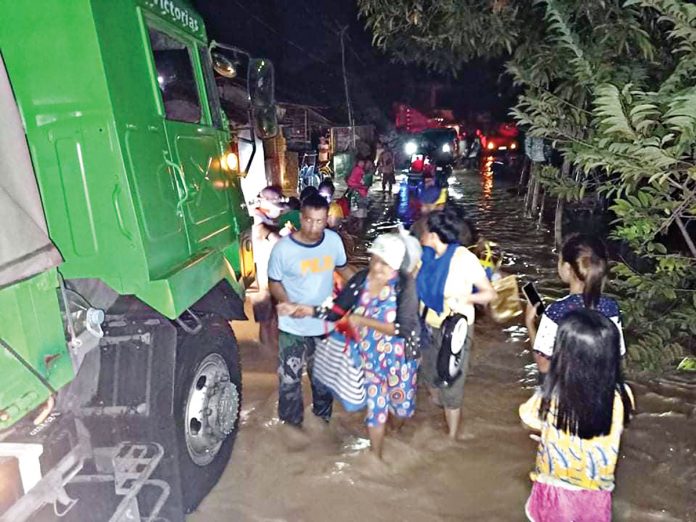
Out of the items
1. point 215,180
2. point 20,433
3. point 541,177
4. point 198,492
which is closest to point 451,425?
point 198,492

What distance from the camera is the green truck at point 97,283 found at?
6.12ft

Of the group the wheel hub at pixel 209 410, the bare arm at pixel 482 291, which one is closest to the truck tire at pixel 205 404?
the wheel hub at pixel 209 410

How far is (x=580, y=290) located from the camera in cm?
257

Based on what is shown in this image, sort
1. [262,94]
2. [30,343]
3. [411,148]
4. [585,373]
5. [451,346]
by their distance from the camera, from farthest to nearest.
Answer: [411,148], [262,94], [451,346], [585,373], [30,343]

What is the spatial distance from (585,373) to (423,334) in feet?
5.35

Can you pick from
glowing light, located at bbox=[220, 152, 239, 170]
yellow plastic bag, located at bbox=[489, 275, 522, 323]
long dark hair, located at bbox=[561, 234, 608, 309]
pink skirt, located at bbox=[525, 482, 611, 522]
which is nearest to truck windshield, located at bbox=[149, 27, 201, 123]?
glowing light, located at bbox=[220, 152, 239, 170]

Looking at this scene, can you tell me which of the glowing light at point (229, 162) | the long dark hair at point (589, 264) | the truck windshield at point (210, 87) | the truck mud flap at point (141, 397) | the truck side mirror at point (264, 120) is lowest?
the truck mud flap at point (141, 397)

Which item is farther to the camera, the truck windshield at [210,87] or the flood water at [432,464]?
the truck windshield at [210,87]

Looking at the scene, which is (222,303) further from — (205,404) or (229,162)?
(229,162)

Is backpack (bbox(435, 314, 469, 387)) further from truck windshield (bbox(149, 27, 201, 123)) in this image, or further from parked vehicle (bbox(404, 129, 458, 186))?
parked vehicle (bbox(404, 129, 458, 186))

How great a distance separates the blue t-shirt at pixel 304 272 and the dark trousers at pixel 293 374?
0.09m

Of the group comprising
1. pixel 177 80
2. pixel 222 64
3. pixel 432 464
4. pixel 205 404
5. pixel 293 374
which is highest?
pixel 222 64

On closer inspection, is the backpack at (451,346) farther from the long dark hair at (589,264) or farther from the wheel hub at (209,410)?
the wheel hub at (209,410)

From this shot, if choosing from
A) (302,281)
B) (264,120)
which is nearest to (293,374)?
(302,281)
